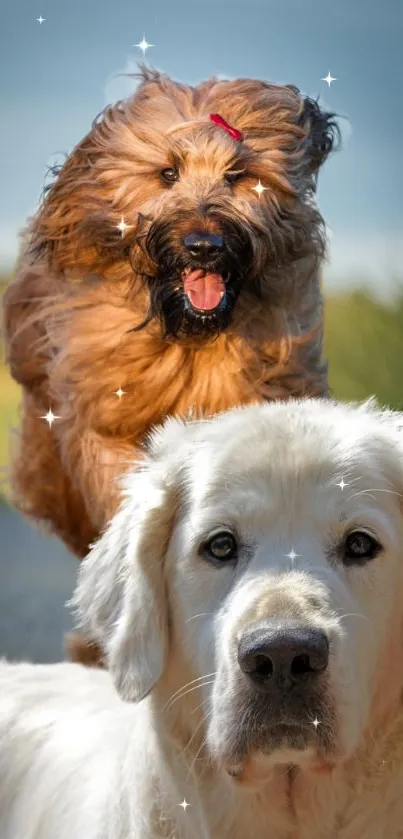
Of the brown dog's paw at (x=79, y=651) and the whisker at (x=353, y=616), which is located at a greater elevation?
the whisker at (x=353, y=616)

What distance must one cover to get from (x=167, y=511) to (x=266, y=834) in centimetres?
41

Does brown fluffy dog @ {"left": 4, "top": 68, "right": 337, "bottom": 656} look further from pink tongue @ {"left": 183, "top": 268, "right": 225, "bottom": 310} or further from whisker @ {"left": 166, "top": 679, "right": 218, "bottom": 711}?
whisker @ {"left": 166, "top": 679, "right": 218, "bottom": 711}

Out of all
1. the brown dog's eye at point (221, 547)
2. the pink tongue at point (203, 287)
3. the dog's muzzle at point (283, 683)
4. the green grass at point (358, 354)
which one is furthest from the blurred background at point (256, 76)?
the dog's muzzle at point (283, 683)

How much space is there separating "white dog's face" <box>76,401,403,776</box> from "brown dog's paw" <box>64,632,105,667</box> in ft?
3.19

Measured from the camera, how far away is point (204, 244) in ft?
7.48

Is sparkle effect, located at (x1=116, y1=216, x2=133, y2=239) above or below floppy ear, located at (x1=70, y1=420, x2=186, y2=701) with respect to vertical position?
above

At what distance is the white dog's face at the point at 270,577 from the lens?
4.60 feet

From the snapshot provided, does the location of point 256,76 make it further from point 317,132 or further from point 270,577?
point 270,577

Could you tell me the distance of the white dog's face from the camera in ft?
4.60

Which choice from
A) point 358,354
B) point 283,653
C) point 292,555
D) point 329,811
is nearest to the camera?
point 283,653

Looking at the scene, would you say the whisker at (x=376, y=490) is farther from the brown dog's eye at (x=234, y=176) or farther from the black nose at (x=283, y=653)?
the brown dog's eye at (x=234, y=176)

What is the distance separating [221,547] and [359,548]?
6.3 inches

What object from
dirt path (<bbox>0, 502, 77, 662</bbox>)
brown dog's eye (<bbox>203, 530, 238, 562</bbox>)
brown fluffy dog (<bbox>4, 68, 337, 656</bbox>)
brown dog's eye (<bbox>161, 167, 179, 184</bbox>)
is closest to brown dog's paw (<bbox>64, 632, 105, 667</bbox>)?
dirt path (<bbox>0, 502, 77, 662</bbox>)

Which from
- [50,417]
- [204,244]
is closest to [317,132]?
[204,244]
